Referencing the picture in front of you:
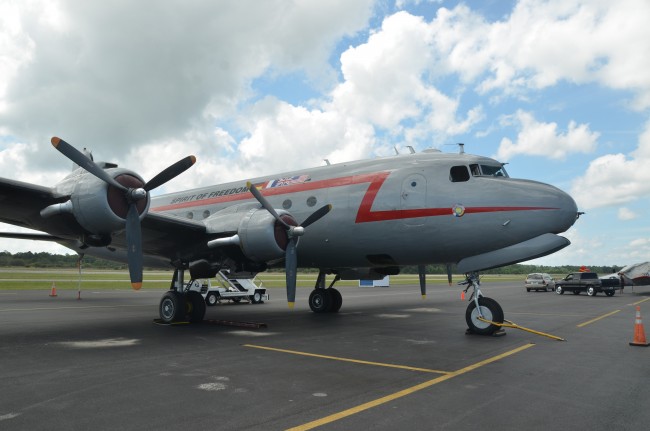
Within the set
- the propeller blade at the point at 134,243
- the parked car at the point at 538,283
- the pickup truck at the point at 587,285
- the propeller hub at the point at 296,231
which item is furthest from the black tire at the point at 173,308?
the parked car at the point at 538,283

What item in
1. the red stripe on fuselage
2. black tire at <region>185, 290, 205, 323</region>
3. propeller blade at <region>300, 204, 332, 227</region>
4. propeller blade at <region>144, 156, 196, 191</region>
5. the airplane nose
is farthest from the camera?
black tire at <region>185, 290, 205, 323</region>

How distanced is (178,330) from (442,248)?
7214mm

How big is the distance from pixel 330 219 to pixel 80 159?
6.51 meters

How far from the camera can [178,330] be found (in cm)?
1182

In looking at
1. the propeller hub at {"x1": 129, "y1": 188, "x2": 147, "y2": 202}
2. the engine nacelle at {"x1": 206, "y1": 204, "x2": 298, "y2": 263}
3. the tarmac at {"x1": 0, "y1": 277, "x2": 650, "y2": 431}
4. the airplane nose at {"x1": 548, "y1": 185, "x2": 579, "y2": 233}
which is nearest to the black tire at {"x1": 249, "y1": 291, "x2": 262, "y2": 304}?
the tarmac at {"x1": 0, "y1": 277, "x2": 650, "y2": 431}

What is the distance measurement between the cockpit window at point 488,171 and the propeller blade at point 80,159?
8391 millimetres

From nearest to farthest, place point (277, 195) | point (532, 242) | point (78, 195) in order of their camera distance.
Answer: point (78, 195) < point (532, 242) < point (277, 195)

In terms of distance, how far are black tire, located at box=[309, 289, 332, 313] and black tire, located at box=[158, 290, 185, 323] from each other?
5.63 meters

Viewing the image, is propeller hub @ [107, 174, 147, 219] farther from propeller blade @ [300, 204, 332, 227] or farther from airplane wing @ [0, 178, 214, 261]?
propeller blade @ [300, 204, 332, 227]

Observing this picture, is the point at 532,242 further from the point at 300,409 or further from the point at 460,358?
the point at 300,409

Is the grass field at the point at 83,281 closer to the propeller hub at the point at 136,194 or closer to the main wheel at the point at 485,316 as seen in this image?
the propeller hub at the point at 136,194

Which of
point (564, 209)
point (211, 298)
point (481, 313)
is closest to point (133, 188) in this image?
point (481, 313)

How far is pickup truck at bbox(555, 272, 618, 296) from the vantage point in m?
31.8

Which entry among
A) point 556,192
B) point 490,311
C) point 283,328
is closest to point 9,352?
point 283,328
